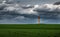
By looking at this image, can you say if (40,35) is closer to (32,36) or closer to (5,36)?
(32,36)

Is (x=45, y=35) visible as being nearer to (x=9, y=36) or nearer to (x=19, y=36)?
(x=19, y=36)

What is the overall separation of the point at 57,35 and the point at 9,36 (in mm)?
3616

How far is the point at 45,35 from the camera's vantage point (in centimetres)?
1201

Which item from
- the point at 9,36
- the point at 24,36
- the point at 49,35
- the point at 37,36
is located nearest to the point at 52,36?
the point at 49,35

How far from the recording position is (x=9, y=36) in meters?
11.8

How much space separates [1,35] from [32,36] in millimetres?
2391

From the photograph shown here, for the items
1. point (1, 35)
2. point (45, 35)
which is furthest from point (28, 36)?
point (1, 35)

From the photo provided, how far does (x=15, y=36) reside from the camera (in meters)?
11.6

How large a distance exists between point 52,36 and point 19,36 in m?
2.46

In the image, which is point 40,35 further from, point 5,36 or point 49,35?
point 5,36

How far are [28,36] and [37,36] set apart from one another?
662 mm

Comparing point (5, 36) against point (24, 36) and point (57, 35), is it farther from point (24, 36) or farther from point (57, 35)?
point (57, 35)

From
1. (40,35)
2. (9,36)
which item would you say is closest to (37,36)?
(40,35)

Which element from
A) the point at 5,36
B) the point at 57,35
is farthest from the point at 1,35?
the point at 57,35
